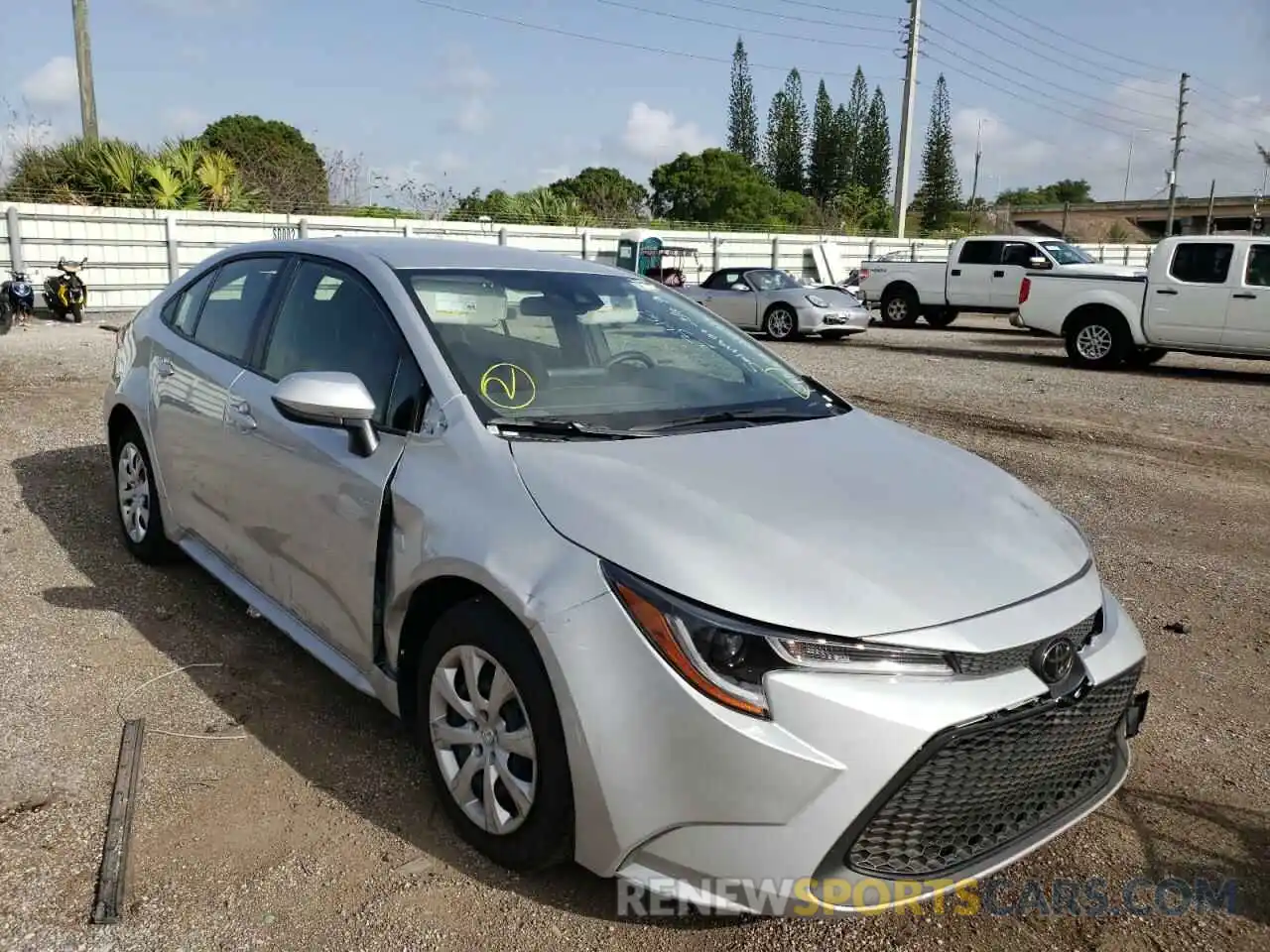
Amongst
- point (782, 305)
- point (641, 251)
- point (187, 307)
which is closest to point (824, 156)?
point (641, 251)

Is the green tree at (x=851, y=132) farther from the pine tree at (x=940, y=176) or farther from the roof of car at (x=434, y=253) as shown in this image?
the roof of car at (x=434, y=253)

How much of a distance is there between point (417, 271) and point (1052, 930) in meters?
2.66

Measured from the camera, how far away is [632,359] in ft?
11.5

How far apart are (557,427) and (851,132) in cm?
8162

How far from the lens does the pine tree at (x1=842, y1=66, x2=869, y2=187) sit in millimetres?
78375

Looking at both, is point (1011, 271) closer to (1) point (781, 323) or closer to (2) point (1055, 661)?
(1) point (781, 323)

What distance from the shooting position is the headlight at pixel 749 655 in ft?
6.98

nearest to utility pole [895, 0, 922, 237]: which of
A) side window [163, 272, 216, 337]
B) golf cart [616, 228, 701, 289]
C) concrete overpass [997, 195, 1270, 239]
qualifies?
golf cart [616, 228, 701, 289]

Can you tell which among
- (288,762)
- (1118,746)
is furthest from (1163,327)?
(288,762)

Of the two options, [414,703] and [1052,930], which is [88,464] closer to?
[414,703]

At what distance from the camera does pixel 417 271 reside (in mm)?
3412

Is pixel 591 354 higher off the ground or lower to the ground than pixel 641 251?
lower

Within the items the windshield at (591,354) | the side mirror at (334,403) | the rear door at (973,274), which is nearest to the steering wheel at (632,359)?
the windshield at (591,354)

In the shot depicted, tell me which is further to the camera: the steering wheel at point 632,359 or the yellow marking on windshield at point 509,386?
the steering wheel at point 632,359
